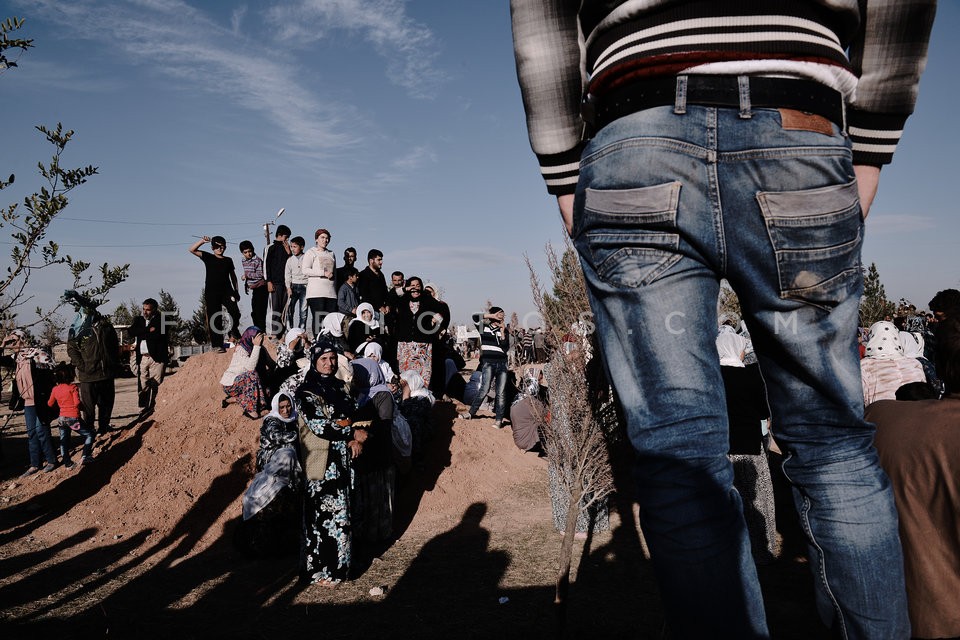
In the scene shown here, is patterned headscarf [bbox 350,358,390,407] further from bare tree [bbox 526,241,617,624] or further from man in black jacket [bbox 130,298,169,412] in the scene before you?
man in black jacket [bbox 130,298,169,412]

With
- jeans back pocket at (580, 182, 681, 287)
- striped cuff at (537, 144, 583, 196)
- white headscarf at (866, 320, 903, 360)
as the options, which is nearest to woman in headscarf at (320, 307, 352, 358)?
white headscarf at (866, 320, 903, 360)

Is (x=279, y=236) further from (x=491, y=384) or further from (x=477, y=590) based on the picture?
(x=477, y=590)

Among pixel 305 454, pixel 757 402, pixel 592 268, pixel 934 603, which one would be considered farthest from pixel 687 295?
pixel 305 454

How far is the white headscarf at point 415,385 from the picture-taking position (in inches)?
421

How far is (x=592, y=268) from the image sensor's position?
128 centimetres

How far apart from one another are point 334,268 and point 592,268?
11.6 m

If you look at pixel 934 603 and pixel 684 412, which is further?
pixel 934 603

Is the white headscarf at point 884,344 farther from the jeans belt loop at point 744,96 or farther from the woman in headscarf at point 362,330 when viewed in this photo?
the woman in headscarf at point 362,330

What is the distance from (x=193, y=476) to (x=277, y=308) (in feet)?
15.9

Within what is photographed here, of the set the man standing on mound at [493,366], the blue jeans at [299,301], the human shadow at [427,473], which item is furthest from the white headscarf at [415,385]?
the blue jeans at [299,301]

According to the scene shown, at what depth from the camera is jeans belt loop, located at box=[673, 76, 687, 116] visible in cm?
116

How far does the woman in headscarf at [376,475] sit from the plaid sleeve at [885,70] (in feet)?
21.9

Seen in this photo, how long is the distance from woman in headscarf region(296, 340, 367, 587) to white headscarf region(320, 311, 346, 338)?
380 centimetres

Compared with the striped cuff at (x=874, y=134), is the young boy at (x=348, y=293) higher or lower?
higher
